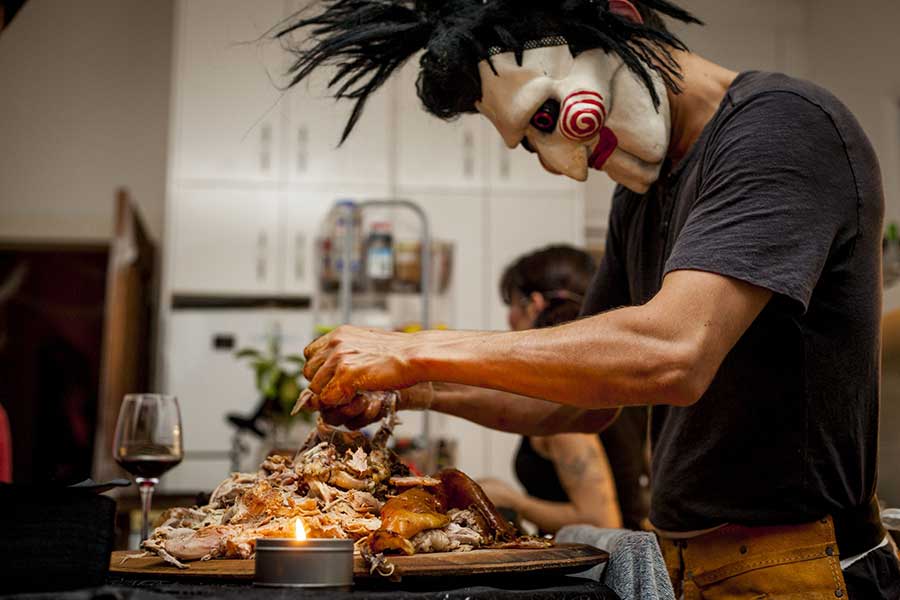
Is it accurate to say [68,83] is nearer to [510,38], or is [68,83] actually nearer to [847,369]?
[510,38]

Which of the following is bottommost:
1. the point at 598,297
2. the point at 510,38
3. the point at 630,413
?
the point at 630,413

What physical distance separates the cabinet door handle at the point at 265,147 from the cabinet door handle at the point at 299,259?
376mm

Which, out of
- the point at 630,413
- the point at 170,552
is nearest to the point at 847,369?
the point at 170,552

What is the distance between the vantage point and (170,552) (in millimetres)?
1082

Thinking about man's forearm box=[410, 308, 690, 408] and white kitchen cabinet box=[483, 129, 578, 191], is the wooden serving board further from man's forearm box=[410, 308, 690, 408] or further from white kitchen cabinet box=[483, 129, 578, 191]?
white kitchen cabinet box=[483, 129, 578, 191]

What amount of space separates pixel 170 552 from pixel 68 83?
191 inches

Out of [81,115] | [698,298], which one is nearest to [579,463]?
[698,298]

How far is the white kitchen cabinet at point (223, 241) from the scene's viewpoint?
15.1 feet

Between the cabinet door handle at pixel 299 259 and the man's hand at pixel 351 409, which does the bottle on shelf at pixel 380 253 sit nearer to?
the cabinet door handle at pixel 299 259

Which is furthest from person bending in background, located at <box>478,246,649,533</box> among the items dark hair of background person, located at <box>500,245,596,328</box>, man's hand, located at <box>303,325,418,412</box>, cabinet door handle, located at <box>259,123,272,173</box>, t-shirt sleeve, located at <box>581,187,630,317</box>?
cabinet door handle, located at <box>259,123,272,173</box>

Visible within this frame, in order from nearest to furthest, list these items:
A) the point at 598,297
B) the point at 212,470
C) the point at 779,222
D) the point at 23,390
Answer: the point at 779,222, the point at 598,297, the point at 212,470, the point at 23,390

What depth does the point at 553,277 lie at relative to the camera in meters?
2.72

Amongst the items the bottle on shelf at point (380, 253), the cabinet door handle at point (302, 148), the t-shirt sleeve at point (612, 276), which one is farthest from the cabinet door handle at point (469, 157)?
the t-shirt sleeve at point (612, 276)

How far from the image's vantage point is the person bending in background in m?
2.55
